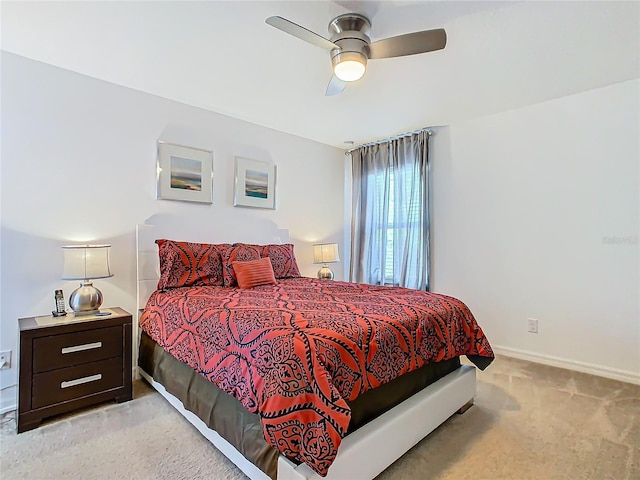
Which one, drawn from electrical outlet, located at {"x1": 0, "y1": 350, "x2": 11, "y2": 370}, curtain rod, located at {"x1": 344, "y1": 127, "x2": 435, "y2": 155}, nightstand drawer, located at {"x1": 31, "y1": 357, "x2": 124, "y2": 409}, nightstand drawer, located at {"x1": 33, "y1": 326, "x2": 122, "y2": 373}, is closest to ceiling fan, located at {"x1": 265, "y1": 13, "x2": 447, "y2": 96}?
curtain rod, located at {"x1": 344, "y1": 127, "x2": 435, "y2": 155}

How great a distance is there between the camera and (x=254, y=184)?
377 centimetres

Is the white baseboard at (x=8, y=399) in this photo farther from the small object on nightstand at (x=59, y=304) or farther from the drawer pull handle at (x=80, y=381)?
the small object on nightstand at (x=59, y=304)

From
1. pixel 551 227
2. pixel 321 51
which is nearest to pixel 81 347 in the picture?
pixel 321 51

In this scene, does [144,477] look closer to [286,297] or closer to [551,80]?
[286,297]

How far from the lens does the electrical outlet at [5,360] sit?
2324 millimetres

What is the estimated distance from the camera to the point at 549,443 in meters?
1.89

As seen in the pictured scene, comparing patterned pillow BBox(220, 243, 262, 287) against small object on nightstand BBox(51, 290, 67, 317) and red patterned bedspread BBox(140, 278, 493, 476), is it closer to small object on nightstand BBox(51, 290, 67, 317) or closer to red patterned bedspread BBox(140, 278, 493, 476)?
red patterned bedspread BBox(140, 278, 493, 476)

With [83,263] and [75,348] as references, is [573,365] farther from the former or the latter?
[83,263]

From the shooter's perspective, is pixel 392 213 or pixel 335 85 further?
pixel 392 213

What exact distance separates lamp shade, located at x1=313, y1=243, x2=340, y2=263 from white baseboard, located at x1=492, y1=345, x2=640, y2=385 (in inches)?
77.6

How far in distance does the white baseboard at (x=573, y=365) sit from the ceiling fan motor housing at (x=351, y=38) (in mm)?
3038

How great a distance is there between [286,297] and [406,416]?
1034 millimetres

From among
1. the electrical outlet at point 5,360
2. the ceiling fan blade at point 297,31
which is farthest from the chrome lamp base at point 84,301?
the ceiling fan blade at point 297,31

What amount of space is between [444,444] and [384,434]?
55cm
